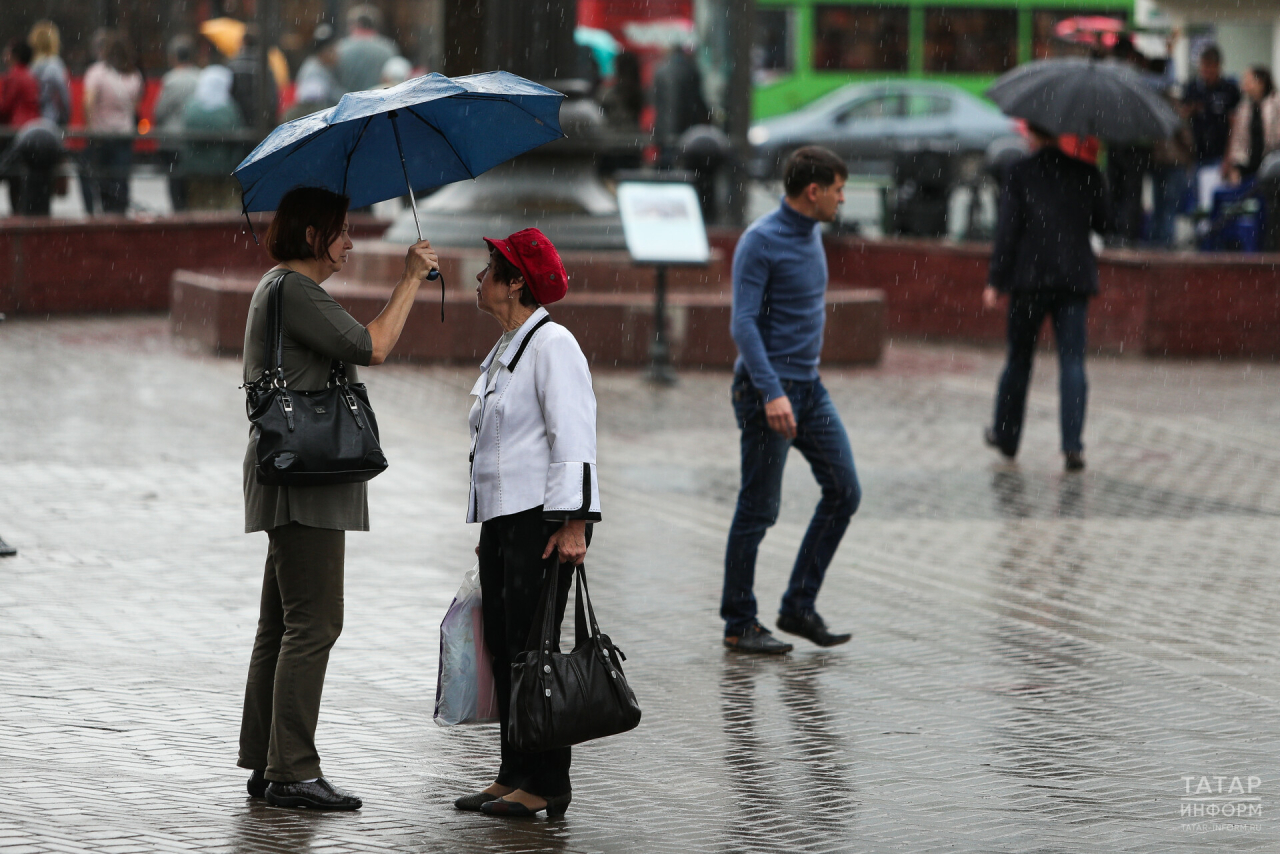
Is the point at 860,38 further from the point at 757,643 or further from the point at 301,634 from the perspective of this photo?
the point at 301,634

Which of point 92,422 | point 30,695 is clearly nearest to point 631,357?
point 92,422

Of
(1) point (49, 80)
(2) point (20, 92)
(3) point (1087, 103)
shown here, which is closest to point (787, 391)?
(3) point (1087, 103)

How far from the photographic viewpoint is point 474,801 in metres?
5.23

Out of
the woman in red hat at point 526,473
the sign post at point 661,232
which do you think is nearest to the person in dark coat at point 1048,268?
the sign post at point 661,232

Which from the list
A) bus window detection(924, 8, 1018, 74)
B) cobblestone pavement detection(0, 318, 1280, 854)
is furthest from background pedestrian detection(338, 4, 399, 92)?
bus window detection(924, 8, 1018, 74)

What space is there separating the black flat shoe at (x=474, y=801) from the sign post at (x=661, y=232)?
8.73 metres

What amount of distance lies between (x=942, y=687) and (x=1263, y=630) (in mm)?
1621

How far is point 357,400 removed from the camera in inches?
204

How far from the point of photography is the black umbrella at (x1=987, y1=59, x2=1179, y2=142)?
1112cm

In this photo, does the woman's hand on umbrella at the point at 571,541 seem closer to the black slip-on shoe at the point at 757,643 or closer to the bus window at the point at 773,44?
the black slip-on shoe at the point at 757,643

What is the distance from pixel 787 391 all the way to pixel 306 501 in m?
2.46

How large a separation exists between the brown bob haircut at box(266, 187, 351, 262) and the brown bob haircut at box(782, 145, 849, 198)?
2.30 metres

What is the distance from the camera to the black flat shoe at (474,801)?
5.22 meters

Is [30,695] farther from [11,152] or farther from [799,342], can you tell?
[11,152]
